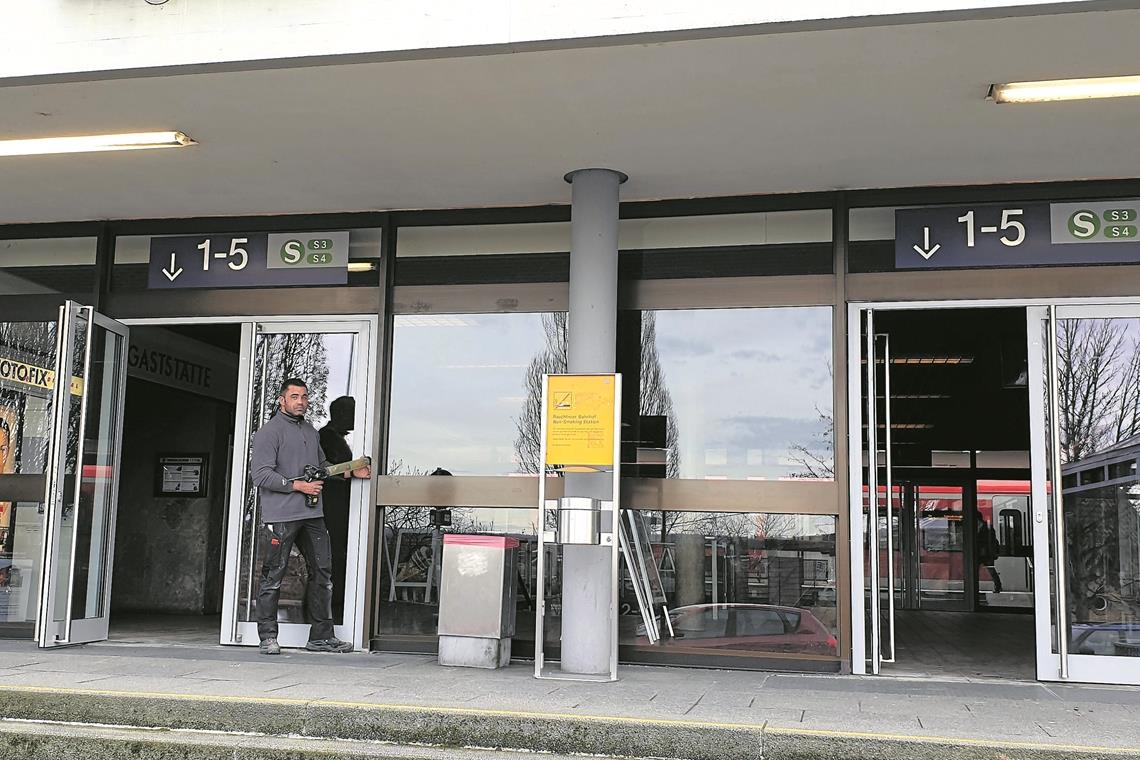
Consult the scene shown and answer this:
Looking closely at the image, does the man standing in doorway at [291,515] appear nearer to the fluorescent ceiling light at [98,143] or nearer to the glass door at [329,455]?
the glass door at [329,455]

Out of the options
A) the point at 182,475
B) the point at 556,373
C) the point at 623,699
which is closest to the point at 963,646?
the point at 556,373

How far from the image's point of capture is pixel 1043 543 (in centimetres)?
598

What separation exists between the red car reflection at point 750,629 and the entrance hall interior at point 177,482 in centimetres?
500

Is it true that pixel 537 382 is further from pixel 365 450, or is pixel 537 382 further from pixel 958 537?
pixel 958 537

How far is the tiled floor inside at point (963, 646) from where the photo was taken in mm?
6484

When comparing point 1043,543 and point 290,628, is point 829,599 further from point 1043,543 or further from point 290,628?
point 290,628

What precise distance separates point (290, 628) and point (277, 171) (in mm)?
2789

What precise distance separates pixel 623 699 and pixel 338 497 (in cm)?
262

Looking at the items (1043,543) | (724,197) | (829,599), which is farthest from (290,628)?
(1043,543)

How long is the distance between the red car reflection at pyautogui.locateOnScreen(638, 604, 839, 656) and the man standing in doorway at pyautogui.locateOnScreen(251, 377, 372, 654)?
193 centimetres

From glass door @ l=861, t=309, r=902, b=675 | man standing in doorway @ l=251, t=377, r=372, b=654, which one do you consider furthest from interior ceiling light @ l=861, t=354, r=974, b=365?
man standing in doorway @ l=251, t=377, r=372, b=654

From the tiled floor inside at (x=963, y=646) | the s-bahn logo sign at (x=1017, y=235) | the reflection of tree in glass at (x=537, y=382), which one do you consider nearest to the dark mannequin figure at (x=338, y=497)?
the reflection of tree in glass at (x=537, y=382)

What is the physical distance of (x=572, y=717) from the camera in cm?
442

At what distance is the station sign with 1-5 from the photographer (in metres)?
7.14
